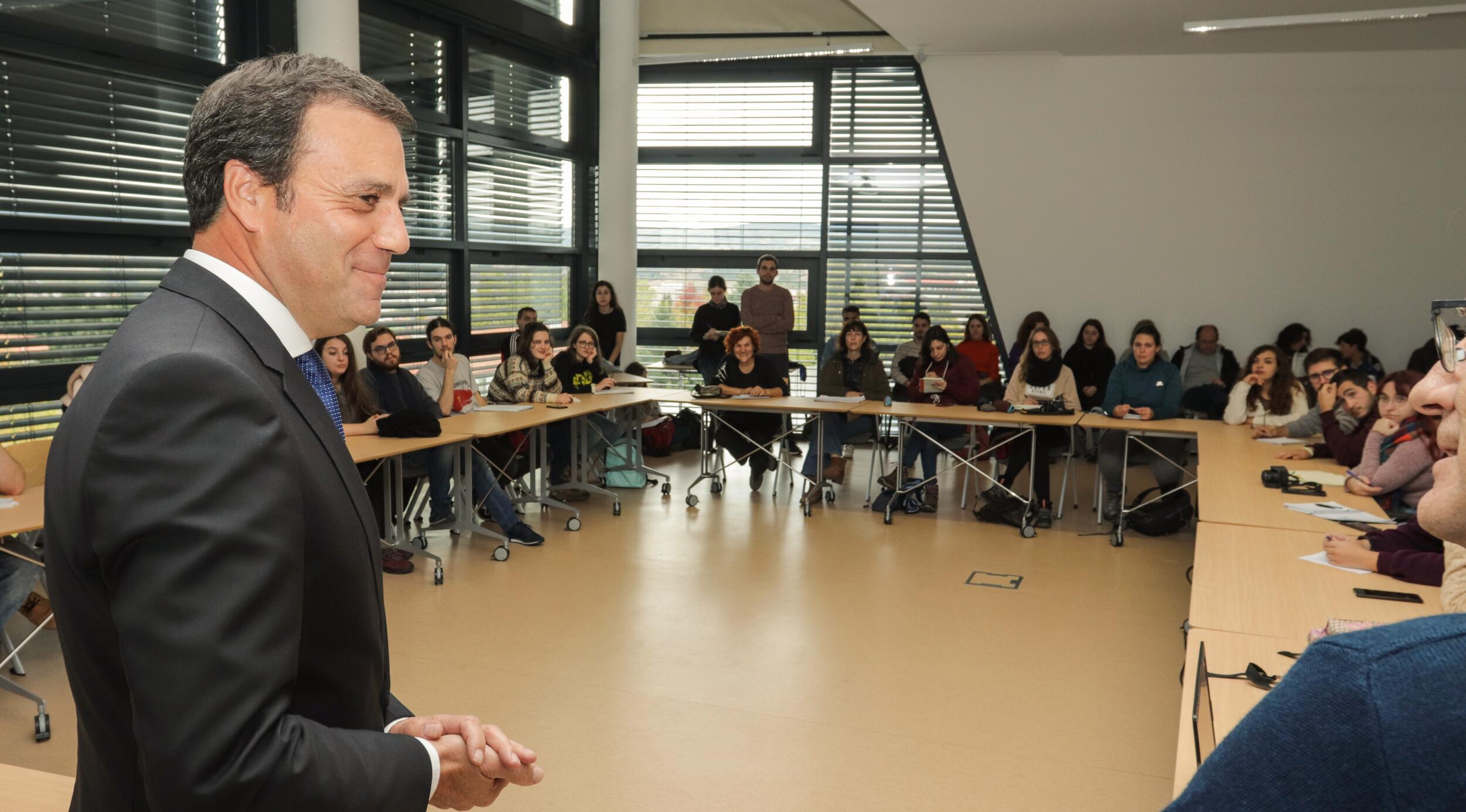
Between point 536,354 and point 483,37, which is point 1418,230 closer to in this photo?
point 536,354

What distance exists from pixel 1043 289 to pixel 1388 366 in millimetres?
2730

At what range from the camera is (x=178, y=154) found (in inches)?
228

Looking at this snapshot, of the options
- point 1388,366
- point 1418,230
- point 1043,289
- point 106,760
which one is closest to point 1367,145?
point 1418,230

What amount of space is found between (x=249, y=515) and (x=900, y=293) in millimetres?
8979

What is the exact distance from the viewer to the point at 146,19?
5484mm

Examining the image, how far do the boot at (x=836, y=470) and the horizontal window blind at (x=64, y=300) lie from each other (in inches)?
163

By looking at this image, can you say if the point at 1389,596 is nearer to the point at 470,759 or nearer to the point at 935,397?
the point at 470,759

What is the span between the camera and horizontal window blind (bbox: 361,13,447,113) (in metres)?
7.09

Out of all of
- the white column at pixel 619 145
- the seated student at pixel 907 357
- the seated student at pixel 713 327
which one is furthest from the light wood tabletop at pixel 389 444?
the seated student at pixel 907 357

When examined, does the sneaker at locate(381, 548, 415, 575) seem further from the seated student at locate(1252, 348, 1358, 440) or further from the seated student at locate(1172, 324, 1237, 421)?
the seated student at locate(1172, 324, 1237, 421)

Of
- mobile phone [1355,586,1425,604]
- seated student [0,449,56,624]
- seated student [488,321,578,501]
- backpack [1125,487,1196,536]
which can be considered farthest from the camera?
seated student [488,321,578,501]

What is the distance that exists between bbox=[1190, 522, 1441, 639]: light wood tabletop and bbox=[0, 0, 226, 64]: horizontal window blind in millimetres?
5544

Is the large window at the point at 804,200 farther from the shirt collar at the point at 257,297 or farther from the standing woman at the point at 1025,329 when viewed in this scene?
the shirt collar at the point at 257,297

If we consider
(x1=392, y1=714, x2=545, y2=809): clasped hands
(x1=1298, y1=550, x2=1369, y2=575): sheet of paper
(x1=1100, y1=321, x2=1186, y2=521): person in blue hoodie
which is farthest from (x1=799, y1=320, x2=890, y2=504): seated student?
(x1=392, y1=714, x2=545, y2=809): clasped hands
